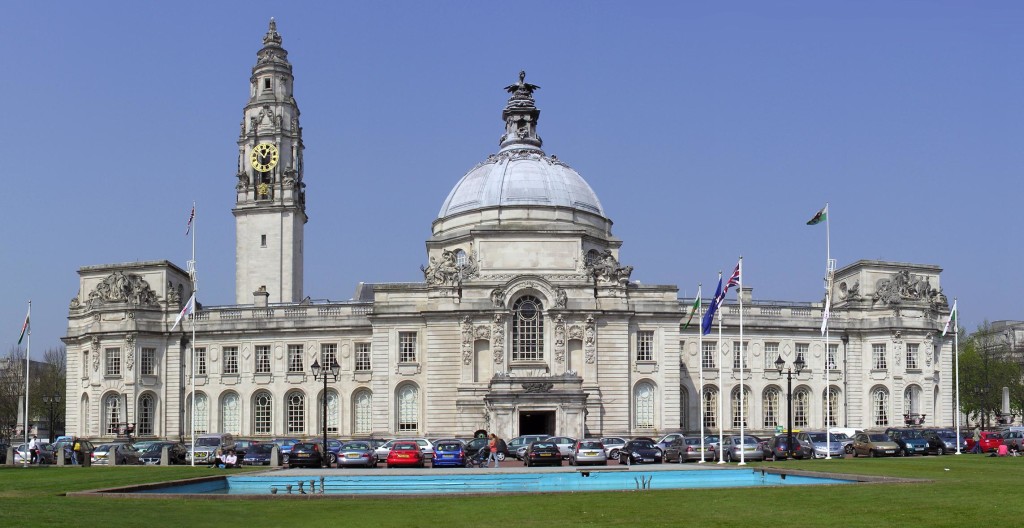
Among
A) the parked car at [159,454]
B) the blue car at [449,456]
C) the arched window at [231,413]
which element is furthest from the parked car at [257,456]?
the arched window at [231,413]

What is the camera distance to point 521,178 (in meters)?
97.5

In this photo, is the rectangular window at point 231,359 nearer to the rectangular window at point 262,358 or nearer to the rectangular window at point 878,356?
the rectangular window at point 262,358

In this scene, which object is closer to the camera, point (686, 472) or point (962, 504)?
point (962, 504)

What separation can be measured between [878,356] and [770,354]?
8471 mm

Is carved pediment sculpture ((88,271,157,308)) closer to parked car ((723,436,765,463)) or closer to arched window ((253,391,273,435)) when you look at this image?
arched window ((253,391,273,435))

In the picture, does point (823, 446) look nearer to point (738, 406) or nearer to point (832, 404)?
point (738, 406)

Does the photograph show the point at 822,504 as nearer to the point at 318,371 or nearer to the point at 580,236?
the point at 580,236

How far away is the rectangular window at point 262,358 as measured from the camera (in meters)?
95.4

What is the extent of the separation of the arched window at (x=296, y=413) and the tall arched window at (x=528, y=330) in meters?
17.7

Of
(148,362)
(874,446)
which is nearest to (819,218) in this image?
(874,446)

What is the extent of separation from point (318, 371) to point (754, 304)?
33.4 metres

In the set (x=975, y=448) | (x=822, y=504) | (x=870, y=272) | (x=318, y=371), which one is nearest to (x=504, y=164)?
(x=318, y=371)

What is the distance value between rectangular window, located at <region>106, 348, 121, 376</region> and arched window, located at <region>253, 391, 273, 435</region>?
415 inches

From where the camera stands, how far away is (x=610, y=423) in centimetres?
8812
